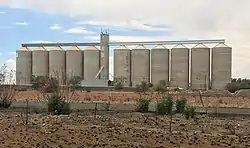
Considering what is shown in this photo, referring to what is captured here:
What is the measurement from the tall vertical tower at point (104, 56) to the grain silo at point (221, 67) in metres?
26.4

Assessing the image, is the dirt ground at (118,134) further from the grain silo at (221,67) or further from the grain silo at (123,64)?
the grain silo at (123,64)

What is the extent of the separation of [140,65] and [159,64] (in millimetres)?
4935

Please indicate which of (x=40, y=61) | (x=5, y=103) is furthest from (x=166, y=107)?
(x=40, y=61)

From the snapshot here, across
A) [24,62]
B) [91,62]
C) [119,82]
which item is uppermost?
[24,62]

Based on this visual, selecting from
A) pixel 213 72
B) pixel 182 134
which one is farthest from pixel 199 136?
pixel 213 72

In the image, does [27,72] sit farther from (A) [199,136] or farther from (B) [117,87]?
(A) [199,136]

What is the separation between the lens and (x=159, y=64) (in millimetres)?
112250

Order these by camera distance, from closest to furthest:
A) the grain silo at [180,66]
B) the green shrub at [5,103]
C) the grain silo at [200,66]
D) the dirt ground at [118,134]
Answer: the dirt ground at [118,134] → the green shrub at [5,103] → the grain silo at [200,66] → the grain silo at [180,66]

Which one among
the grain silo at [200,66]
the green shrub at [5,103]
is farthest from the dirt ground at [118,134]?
the grain silo at [200,66]

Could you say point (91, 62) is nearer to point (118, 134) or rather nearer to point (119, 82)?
point (119, 82)

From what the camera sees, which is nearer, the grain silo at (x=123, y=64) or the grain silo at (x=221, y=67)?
the grain silo at (x=221, y=67)

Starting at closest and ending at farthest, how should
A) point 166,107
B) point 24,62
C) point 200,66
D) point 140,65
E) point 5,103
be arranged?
point 166,107 < point 5,103 < point 200,66 < point 140,65 < point 24,62

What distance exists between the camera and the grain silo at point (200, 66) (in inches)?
4215

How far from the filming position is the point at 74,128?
56.8ft
